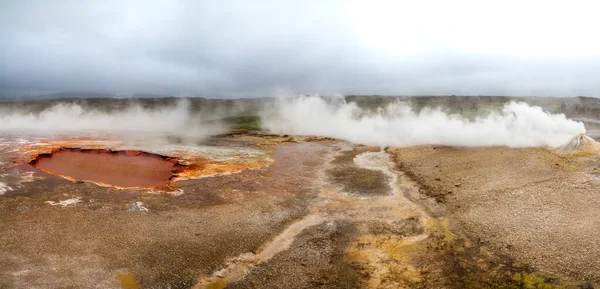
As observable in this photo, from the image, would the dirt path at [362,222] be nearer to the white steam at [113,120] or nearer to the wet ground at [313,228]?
the wet ground at [313,228]

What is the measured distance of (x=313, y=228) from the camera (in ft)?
42.7

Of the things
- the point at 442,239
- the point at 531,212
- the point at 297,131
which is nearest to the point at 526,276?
the point at 442,239

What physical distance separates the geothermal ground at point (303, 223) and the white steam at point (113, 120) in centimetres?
2668

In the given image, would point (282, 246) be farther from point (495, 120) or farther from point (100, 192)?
point (495, 120)

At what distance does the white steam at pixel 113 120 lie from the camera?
4641 cm

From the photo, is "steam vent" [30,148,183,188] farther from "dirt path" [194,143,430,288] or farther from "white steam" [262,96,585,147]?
"white steam" [262,96,585,147]

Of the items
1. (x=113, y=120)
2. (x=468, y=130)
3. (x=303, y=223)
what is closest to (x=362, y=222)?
(x=303, y=223)

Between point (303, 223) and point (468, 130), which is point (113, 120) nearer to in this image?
point (468, 130)

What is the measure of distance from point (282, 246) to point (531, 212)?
9.04 metres

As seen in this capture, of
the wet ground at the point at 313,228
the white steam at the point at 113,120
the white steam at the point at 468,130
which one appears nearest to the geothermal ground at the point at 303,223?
the wet ground at the point at 313,228

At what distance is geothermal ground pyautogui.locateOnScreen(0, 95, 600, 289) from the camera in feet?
32.2

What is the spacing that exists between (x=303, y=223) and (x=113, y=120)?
186ft

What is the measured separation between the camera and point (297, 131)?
151 feet

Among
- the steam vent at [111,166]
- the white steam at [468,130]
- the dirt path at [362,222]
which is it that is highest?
the white steam at [468,130]
